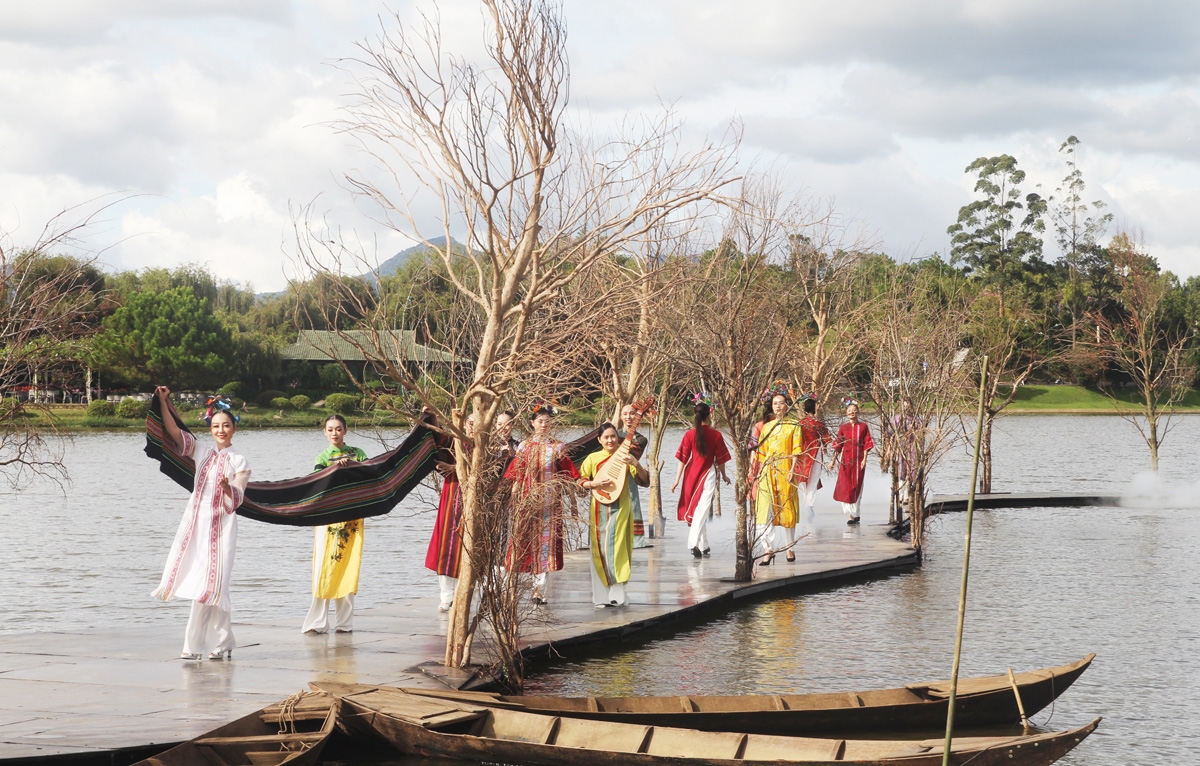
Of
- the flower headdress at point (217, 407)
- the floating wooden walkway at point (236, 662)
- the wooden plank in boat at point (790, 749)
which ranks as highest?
the flower headdress at point (217, 407)

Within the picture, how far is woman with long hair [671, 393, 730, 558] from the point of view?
15586 mm

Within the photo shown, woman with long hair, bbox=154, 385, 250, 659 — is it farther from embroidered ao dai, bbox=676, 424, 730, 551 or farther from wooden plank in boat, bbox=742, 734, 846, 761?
embroidered ao dai, bbox=676, 424, 730, 551

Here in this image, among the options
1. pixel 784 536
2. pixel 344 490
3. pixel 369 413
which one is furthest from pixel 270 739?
pixel 369 413

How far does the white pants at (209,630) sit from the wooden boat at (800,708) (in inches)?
86.5

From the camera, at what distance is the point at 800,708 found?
8.08 m

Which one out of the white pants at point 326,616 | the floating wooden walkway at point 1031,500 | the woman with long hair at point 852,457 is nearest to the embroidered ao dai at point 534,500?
the white pants at point 326,616

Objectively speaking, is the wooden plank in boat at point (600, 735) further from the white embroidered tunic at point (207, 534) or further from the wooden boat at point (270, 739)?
the white embroidered tunic at point (207, 534)

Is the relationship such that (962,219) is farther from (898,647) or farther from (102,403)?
(898,647)

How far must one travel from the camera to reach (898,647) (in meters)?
11.6

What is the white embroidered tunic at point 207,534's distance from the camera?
9.09 meters

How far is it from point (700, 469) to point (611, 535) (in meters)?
3.98

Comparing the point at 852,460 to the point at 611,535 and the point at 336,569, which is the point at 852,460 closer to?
the point at 611,535

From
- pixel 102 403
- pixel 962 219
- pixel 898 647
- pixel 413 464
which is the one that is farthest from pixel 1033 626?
pixel 962 219

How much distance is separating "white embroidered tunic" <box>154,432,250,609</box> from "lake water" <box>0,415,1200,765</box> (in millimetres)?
2373
